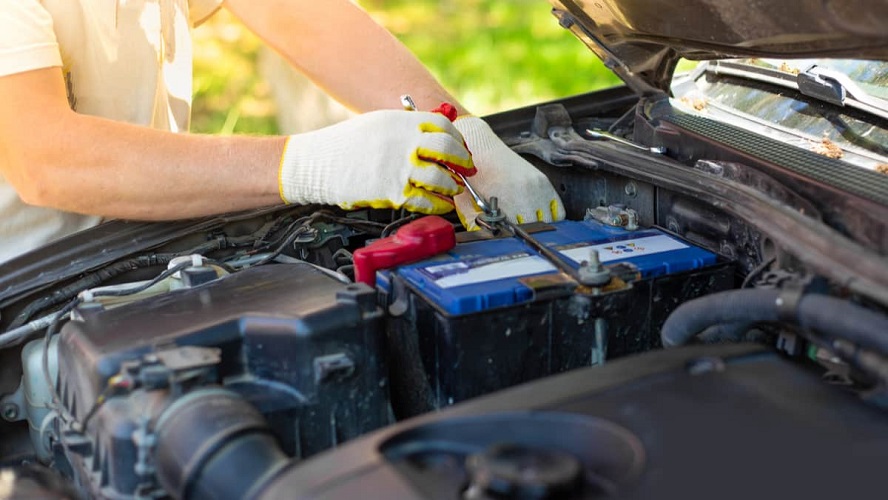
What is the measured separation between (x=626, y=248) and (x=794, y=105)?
58cm

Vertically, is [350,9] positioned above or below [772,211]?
above

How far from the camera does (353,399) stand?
124 centimetres

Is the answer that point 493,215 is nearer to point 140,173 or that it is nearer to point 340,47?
point 140,173

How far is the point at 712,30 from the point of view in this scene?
5.14 ft

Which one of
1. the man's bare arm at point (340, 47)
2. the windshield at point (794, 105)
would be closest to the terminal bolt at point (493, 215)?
the windshield at point (794, 105)

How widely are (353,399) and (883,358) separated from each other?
65 cm

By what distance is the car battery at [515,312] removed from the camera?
125cm

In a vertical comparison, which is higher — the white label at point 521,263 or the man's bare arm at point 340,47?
the man's bare arm at point 340,47

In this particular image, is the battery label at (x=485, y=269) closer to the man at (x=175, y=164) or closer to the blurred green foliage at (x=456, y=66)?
the man at (x=175, y=164)

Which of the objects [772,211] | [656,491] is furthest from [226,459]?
[772,211]

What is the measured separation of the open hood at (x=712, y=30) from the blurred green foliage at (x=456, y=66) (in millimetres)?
3708

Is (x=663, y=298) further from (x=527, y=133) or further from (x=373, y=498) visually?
(x=527, y=133)

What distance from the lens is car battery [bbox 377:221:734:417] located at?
49.0 inches

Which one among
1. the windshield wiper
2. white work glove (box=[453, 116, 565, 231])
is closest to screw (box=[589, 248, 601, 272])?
white work glove (box=[453, 116, 565, 231])
